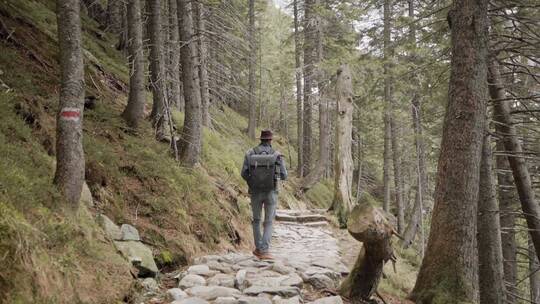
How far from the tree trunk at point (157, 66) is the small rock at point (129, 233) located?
4.37 m

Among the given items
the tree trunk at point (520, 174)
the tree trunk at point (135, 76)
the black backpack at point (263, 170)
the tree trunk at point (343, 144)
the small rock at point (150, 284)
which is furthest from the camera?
the tree trunk at point (343, 144)

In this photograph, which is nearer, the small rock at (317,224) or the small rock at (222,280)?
the small rock at (222,280)

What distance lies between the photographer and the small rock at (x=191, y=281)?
5383 mm

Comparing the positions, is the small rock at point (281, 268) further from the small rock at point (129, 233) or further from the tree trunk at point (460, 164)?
the small rock at point (129, 233)

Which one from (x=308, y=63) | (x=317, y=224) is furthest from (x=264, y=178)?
(x=308, y=63)

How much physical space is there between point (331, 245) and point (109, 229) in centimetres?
554

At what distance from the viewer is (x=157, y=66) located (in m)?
10.4

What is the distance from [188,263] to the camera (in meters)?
6.85

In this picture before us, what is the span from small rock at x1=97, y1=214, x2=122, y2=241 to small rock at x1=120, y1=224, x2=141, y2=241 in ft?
0.28

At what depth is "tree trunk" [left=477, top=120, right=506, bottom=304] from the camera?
29.7 ft

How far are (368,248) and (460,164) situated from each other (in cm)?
195

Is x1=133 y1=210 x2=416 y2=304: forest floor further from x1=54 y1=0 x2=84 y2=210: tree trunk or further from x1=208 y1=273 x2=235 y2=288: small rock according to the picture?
x1=54 y1=0 x2=84 y2=210: tree trunk

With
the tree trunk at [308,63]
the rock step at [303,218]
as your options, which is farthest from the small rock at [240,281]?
the tree trunk at [308,63]

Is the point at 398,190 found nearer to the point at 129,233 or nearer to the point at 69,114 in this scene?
the point at 129,233
